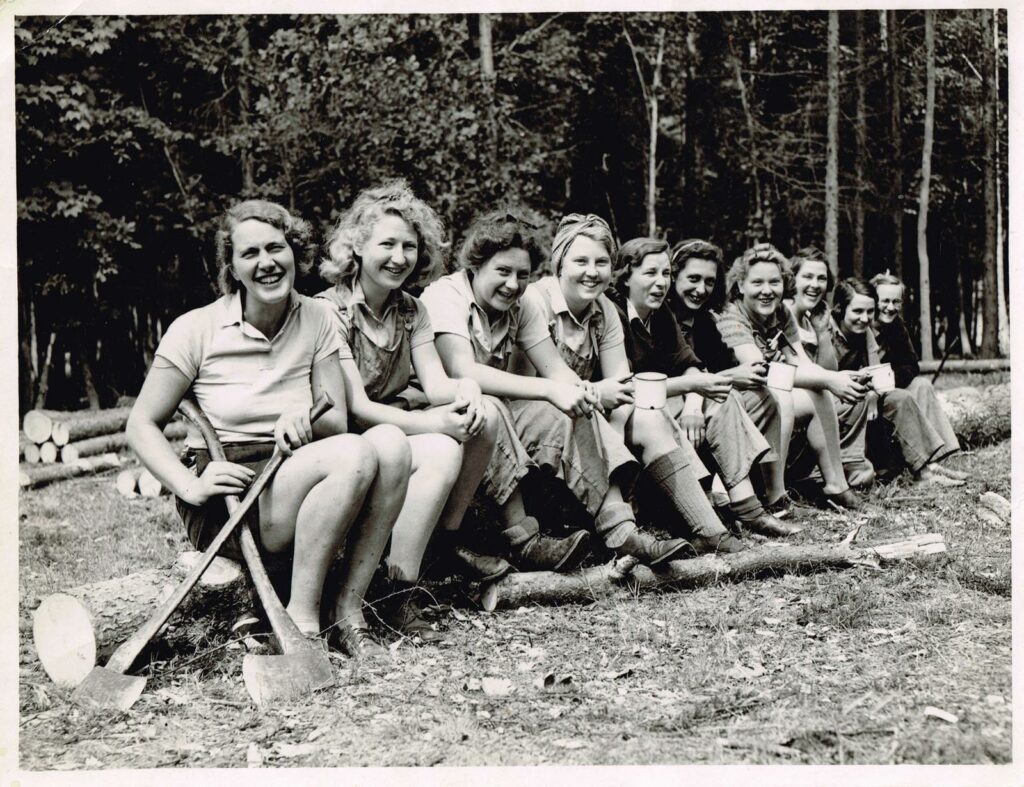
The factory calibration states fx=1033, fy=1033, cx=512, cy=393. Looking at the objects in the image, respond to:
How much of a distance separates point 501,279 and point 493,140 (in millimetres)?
5937

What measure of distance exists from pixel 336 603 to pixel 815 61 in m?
13.2

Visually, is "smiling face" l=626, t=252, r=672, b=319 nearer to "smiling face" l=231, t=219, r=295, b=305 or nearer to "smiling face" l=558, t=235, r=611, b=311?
"smiling face" l=558, t=235, r=611, b=311

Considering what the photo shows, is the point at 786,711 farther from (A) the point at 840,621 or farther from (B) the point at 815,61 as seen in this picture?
(B) the point at 815,61

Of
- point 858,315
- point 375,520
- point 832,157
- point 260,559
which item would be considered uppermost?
point 832,157

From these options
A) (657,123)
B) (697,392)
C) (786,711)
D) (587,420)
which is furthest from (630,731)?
(657,123)

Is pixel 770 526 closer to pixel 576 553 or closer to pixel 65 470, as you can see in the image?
pixel 576 553

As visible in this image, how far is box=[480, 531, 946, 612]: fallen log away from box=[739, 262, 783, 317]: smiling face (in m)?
1.34

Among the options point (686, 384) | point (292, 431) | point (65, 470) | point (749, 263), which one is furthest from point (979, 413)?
point (65, 470)

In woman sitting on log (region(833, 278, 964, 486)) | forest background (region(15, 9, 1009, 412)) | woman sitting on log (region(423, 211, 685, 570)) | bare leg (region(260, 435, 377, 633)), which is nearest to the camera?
bare leg (region(260, 435, 377, 633))

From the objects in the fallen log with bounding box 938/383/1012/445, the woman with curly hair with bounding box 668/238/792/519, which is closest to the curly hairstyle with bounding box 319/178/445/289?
the woman with curly hair with bounding box 668/238/792/519

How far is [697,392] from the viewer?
4676 mm

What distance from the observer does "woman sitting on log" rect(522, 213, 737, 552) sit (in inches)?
163

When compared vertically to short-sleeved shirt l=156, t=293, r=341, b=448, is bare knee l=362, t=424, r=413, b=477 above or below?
below

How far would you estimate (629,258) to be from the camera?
470 cm
